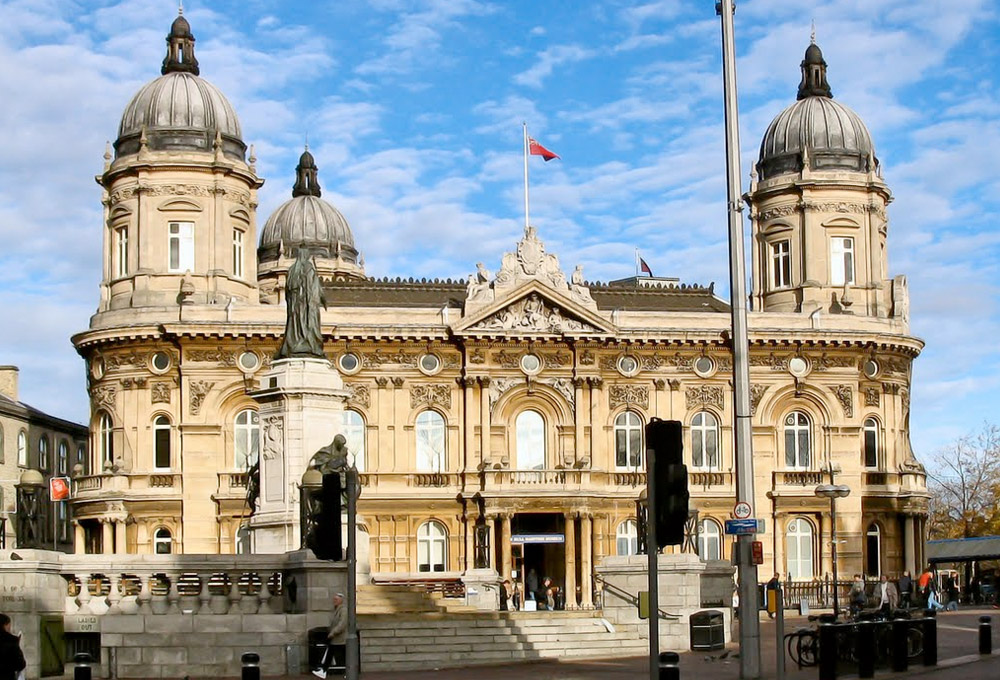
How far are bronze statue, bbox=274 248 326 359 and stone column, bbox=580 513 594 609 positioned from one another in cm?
2517

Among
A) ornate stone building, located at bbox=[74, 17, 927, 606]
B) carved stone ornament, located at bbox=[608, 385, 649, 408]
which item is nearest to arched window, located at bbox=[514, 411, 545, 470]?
ornate stone building, located at bbox=[74, 17, 927, 606]

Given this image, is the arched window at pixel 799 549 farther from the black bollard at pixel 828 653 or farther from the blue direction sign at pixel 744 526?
the blue direction sign at pixel 744 526

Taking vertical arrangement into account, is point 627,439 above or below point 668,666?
above

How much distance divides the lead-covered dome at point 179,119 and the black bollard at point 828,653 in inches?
1659

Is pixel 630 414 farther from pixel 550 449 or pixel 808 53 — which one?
pixel 808 53

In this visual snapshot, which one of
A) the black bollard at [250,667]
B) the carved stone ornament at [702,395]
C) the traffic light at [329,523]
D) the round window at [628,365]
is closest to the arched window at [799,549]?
the carved stone ornament at [702,395]

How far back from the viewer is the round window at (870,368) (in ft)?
219

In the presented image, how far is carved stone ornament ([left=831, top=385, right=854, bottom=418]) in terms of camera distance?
65938 millimetres

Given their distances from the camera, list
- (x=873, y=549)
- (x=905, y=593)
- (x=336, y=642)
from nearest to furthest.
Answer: (x=336, y=642) < (x=905, y=593) < (x=873, y=549)

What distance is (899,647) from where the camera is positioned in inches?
1197

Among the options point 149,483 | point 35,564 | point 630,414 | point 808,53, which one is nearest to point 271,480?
point 35,564

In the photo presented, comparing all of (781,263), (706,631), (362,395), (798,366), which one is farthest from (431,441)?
(706,631)

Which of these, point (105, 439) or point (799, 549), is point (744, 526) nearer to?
point (799, 549)

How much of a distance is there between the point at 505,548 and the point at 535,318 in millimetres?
8977
